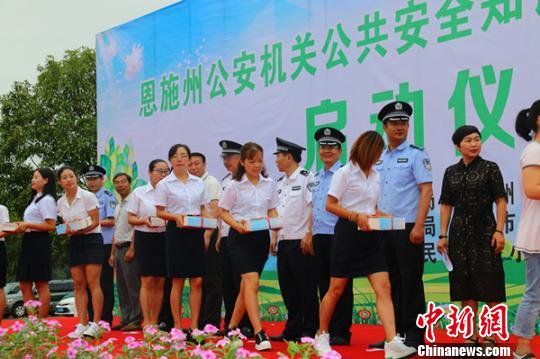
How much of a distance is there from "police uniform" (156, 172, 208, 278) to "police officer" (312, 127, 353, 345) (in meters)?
0.83

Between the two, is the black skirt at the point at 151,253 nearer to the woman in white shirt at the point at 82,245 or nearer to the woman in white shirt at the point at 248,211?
the woman in white shirt at the point at 82,245

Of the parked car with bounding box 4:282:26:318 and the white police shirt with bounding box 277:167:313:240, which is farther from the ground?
the white police shirt with bounding box 277:167:313:240

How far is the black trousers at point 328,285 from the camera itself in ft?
18.5

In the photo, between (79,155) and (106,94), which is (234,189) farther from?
(79,155)

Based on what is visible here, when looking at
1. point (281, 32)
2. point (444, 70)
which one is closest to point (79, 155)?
point (281, 32)

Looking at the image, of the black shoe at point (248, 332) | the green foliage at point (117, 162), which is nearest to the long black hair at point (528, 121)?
the black shoe at point (248, 332)

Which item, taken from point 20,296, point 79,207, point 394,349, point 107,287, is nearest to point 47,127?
point 20,296

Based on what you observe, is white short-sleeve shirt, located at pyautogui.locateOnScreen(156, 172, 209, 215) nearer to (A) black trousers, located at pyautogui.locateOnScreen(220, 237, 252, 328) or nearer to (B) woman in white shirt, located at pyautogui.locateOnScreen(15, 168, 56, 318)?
(A) black trousers, located at pyautogui.locateOnScreen(220, 237, 252, 328)

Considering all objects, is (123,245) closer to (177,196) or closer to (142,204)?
(142,204)

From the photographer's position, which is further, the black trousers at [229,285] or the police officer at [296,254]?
the black trousers at [229,285]

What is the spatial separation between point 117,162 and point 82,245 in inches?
142

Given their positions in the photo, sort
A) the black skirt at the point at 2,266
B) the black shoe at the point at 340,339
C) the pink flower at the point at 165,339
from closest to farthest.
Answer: the pink flower at the point at 165,339 < the black shoe at the point at 340,339 < the black skirt at the point at 2,266

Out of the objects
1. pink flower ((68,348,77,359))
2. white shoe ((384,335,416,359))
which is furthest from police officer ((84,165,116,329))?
pink flower ((68,348,77,359))

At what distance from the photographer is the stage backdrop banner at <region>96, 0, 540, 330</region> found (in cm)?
573
